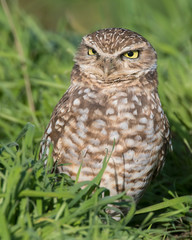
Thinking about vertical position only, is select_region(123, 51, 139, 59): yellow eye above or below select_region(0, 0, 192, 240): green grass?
above

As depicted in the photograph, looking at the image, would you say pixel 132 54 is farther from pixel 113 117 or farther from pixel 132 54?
pixel 113 117

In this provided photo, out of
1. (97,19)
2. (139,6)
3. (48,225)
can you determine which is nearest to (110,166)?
(48,225)

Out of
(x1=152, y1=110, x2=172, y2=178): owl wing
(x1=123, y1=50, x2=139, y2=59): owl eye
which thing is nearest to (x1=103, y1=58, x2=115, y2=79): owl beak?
(x1=123, y1=50, x2=139, y2=59): owl eye

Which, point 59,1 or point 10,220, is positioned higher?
point 59,1

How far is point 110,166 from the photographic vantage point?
2.89m

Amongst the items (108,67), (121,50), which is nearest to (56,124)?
(108,67)

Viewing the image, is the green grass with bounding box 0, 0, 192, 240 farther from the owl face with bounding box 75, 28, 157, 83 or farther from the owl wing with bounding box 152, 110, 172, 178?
the owl face with bounding box 75, 28, 157, 83

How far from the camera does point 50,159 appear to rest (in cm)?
274

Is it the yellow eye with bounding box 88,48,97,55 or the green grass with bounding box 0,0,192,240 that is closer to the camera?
the green grass with bounding box 0,0,192,240

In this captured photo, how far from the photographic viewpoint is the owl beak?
2.93 m

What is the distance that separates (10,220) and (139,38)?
1.49m

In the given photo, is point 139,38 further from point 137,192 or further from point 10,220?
point 10,220

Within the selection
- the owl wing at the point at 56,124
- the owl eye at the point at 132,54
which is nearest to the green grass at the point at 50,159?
the owl wing at the point at 56,124

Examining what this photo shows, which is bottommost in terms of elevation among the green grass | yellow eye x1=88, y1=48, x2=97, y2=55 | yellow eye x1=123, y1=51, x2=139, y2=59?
the green grass
